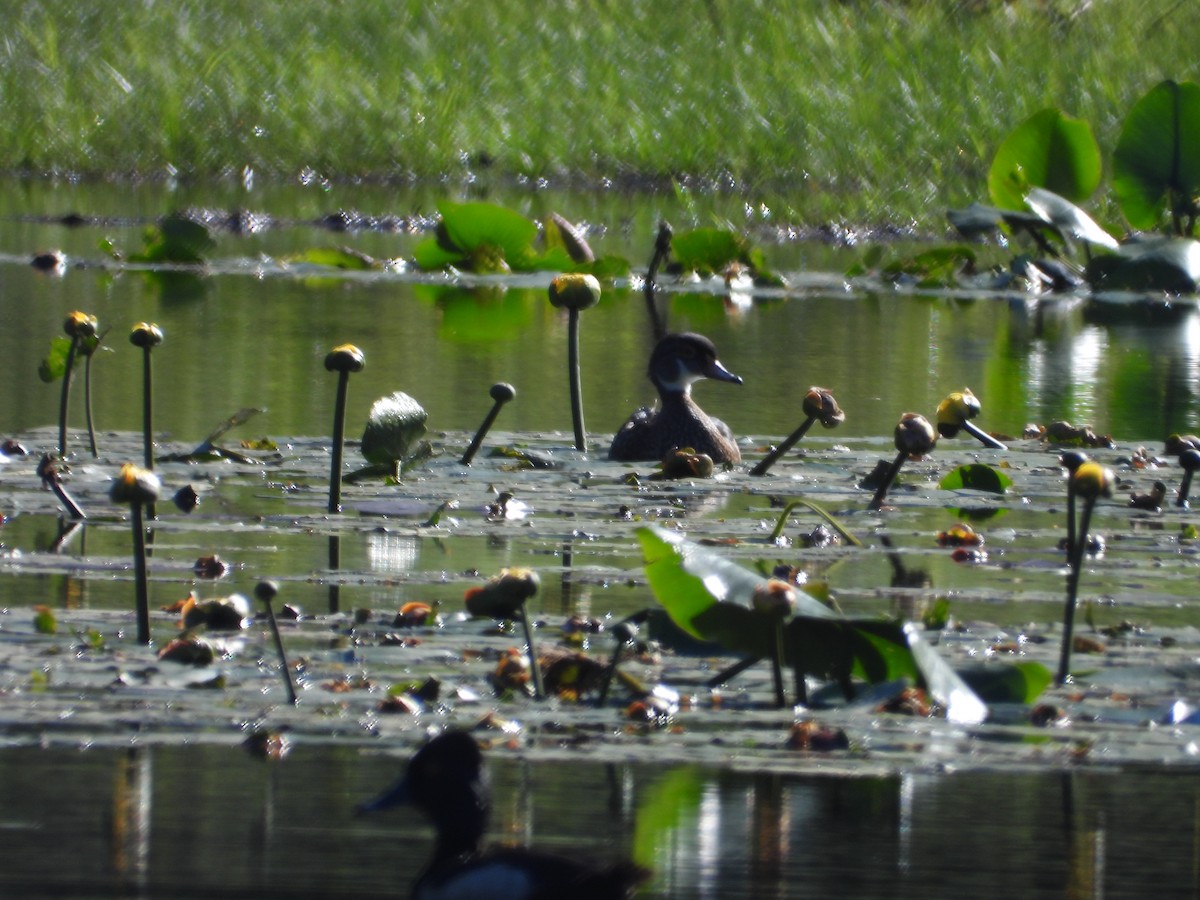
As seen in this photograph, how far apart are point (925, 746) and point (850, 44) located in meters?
12.9

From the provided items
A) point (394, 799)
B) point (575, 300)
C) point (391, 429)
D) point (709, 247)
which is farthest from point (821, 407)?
point (709, 247)

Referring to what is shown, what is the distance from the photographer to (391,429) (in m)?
4.20

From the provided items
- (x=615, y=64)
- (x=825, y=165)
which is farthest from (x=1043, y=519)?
(x=615, y=64)

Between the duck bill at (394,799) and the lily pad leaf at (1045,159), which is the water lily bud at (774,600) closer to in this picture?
the duck bill at (394,799)

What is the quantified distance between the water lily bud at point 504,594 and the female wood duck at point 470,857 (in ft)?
2.06

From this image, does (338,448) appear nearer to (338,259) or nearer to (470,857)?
(470,857)

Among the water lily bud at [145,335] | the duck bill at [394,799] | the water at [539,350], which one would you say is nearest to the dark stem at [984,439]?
the water at [539,350]

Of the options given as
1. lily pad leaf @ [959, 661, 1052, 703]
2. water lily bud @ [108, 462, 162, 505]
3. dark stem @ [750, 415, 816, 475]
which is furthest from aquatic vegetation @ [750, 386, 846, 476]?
water lily bud @ [108, 462, 162, 505]

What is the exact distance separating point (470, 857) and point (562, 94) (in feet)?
41.7

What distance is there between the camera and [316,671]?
2656 mm

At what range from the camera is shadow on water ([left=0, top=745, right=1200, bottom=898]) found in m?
2.03

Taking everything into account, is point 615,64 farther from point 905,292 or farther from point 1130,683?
point 1130,683

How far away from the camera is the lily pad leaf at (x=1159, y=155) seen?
28.0 feet

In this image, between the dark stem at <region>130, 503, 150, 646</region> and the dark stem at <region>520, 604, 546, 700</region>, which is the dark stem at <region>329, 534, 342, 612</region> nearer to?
the dark stem at <region>130, 503, 150, 646</region>
